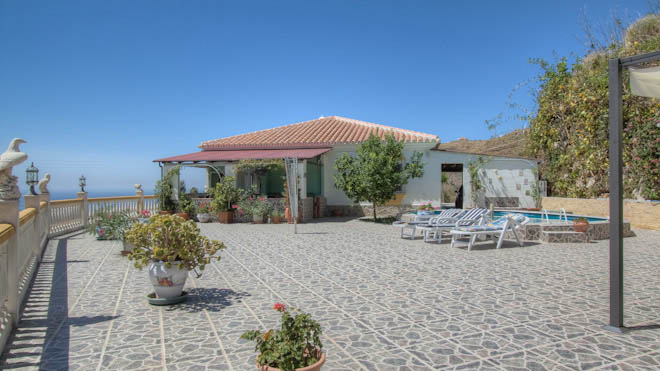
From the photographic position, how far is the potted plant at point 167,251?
17.7ft

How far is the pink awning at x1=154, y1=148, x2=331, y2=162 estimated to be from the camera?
17.9 meters

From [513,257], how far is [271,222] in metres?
10.5

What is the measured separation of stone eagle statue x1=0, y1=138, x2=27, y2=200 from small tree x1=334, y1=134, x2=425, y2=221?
38.7ft

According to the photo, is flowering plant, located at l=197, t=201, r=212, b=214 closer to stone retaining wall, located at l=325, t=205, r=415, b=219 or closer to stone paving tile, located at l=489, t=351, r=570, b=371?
stone retaining wall, located at l=325, t=205, r=415, b=219

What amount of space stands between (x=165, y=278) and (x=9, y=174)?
2387mm

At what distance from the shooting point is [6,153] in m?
5.36

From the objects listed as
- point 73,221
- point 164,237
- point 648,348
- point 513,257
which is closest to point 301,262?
point 164,237

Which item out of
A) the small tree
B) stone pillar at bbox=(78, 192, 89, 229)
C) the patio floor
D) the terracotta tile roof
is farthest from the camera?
the terracotta tile roof

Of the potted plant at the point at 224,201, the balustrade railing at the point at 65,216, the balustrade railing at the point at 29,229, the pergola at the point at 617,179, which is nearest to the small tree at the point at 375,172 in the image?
the potted plant at the point at 224,201

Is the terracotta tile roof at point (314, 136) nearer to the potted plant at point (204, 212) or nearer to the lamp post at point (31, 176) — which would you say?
the potted plant at point (204, 212)

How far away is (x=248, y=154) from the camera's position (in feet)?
63.5

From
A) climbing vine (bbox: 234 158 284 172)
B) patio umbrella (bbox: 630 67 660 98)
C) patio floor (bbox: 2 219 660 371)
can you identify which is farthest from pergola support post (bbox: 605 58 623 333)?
climbing vine (bbox: 234 158 284 172)

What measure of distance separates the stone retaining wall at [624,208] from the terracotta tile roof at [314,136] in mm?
5683

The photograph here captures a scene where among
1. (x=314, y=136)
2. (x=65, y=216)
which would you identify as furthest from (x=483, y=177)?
(x=65, y=216)
